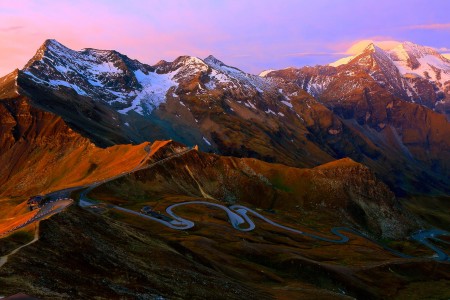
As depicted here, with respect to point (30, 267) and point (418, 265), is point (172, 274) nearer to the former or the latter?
point (30, 267)

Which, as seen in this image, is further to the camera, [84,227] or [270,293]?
[270,293]

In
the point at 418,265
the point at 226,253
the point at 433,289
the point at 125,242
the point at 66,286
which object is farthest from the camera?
the point at 418,265

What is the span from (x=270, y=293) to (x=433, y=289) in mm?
70436

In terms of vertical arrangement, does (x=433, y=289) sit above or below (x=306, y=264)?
below

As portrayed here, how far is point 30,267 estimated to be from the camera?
5678 centimetres

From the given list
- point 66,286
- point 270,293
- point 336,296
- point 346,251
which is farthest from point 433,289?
point 66,286

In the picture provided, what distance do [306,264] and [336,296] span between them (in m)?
28.4

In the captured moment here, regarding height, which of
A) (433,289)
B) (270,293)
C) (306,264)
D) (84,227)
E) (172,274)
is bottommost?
(433,289)

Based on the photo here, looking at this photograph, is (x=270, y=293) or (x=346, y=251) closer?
(x=270, y=293)

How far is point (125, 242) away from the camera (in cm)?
8875

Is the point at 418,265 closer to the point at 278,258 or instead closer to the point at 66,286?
the point at 278,258

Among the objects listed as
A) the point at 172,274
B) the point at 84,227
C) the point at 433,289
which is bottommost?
the point at 433,289

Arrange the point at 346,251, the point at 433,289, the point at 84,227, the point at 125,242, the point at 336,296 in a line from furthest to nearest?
1. the point at 346,251
2. the point at 433,289
3. the point at 336,296
4. the point at 125,242
5. the point at 84,227

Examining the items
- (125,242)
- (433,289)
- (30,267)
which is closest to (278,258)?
(433,289)
